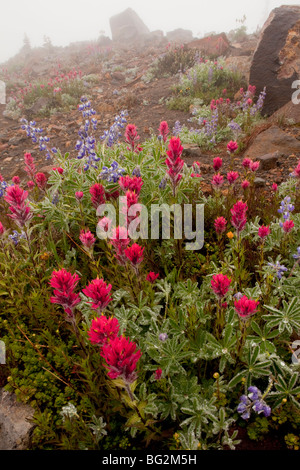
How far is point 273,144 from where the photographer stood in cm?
527

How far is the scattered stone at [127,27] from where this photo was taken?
2877cm

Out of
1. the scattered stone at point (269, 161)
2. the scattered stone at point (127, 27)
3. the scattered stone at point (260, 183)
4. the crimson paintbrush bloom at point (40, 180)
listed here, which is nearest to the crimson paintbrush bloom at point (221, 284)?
the crimson paintbrush bloom at point (40, 180)

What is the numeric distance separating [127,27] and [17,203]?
35.3 meters

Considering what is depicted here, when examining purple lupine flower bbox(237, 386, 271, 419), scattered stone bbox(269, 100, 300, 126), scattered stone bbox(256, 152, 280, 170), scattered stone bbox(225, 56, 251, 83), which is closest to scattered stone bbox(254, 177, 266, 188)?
scattered stone bbox(256, 152, 280, 170)

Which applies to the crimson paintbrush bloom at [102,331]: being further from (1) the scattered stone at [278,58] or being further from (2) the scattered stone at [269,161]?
(1) the scattered stone at [278,58]

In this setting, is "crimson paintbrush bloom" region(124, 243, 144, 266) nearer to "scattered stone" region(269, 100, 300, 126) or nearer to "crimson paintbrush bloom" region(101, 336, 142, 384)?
"crimson paintbrush bloom" region(101, 336, 142, 384)

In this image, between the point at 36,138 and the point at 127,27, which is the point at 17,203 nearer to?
the point at 36,138

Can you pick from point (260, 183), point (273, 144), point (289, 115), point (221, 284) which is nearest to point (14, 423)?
point (221, 284)

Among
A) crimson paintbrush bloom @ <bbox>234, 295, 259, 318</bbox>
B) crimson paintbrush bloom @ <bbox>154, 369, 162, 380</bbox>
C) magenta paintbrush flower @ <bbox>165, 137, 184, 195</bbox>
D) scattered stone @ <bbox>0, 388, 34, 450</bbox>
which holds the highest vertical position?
magenta paintbrush flower @ <bbox>165, 137, 184, 195</bbox>

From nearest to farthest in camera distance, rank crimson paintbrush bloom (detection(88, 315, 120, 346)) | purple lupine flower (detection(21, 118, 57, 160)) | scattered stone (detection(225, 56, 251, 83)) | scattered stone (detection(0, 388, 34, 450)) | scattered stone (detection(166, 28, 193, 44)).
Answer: crimson paintbrush bloom (detection(88, 315, 120, 346))
scattered stone (detection(0, 388, 34, 450))
purple lupine flower (detection(21, 118, 57, 160))
scattered stone (detection(225, 56, 251, 83))
scattered stone (detection(166, 28, 193, 44))

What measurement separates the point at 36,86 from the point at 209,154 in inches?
445

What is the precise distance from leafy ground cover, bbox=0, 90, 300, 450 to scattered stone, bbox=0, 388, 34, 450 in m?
0.09

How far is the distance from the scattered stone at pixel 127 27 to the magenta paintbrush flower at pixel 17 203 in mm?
31315

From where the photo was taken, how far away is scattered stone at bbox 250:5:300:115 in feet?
22.8
